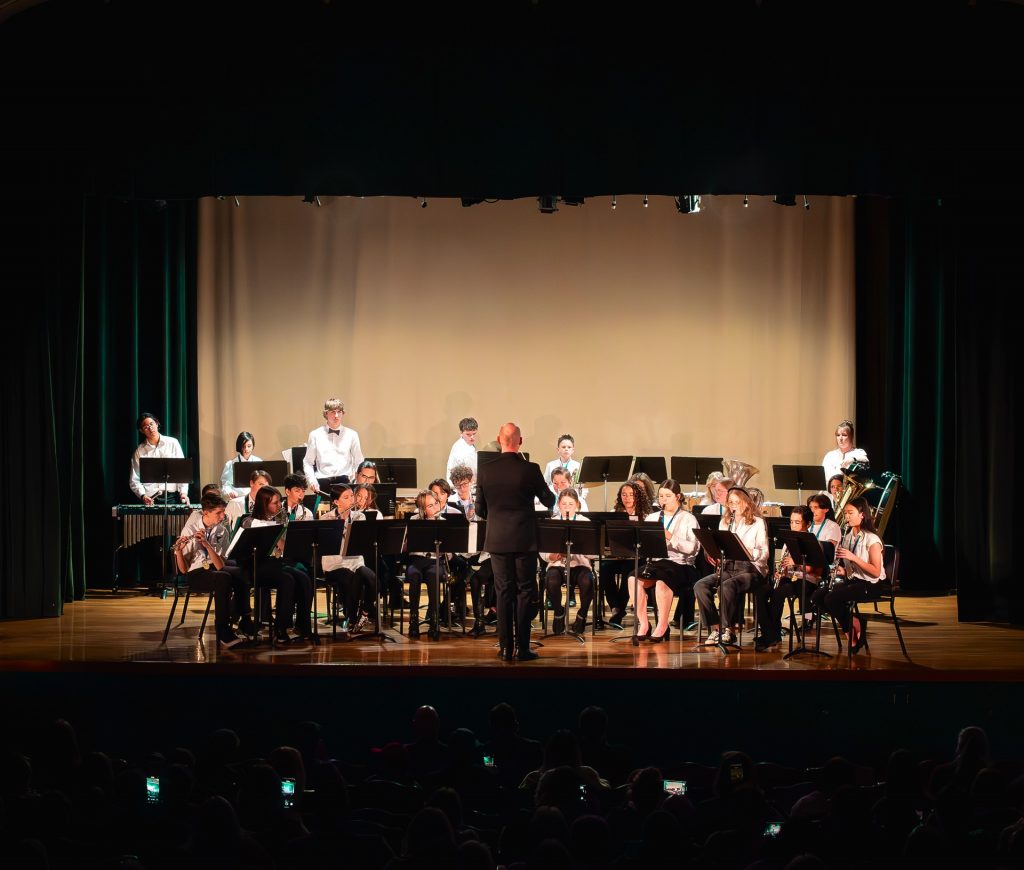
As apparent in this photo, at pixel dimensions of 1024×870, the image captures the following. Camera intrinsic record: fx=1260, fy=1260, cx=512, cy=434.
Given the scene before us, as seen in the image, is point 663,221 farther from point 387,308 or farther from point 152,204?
point 152,204

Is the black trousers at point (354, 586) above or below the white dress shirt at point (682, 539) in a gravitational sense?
below

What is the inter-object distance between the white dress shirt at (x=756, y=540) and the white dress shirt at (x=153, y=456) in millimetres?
5149

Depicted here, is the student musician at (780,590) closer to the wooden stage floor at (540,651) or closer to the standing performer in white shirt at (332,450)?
the wooden stage floor at (540,651)

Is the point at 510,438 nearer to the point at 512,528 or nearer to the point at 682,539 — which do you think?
the point at 512,528

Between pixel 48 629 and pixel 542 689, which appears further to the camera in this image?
pixel 48 629

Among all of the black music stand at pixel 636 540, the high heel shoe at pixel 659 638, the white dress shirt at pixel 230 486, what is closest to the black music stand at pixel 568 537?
the black music stand at pixel 636 540

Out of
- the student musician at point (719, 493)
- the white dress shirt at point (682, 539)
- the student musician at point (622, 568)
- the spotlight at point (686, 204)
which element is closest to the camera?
the white dress shirt at point (682, 539)

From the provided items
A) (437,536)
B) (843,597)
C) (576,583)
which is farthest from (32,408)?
(843,597)

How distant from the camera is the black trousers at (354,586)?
29.2ft

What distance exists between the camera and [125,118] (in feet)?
29.6

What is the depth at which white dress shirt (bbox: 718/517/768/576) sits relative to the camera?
28.3ft

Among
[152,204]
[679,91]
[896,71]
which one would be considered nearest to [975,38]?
[896,71]

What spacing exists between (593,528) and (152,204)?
Result: 5.82 m

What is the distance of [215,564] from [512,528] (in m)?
2.11
